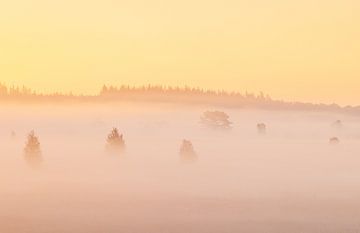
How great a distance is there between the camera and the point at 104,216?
6950cm

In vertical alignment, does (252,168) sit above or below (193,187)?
above

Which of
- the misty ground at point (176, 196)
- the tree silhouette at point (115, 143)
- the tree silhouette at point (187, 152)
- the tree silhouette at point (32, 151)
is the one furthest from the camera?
the tree silhouette at point (115, 143)

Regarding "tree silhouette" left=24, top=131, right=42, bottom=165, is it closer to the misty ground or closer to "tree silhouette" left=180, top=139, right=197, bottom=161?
the misty ground

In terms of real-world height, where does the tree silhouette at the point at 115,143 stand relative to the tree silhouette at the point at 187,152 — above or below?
above

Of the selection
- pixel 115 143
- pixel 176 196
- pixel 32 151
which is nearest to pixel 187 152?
pixel 115 143

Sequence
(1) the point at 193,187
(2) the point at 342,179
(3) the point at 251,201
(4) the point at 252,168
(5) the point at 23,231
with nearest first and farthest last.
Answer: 1. (5) the point at 23,231
2. (3) the point at 251,201
3. (1) the point at 193,187
4. (2) the point at 342,179
5. (4) the point at 252,168

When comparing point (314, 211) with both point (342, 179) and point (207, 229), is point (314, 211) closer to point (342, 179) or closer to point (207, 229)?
point (207, 229)

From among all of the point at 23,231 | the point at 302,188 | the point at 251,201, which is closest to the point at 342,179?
the point at 302,188

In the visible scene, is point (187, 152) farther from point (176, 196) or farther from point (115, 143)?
point (176, 196)

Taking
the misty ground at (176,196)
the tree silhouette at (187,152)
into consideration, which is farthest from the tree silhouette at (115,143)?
the tree silhouette at (187,152)

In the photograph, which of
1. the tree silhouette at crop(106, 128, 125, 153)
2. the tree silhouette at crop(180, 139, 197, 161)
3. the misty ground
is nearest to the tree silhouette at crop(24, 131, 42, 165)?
the misty ground

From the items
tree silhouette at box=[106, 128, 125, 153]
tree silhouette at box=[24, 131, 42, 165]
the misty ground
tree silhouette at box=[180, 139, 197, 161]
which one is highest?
tree silhouette at box=[106, 128, 125, 153]

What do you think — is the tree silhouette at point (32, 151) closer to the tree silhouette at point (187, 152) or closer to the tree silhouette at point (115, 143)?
the tree silhouette at point (115, 143)

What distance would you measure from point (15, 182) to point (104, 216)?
32920 mm
